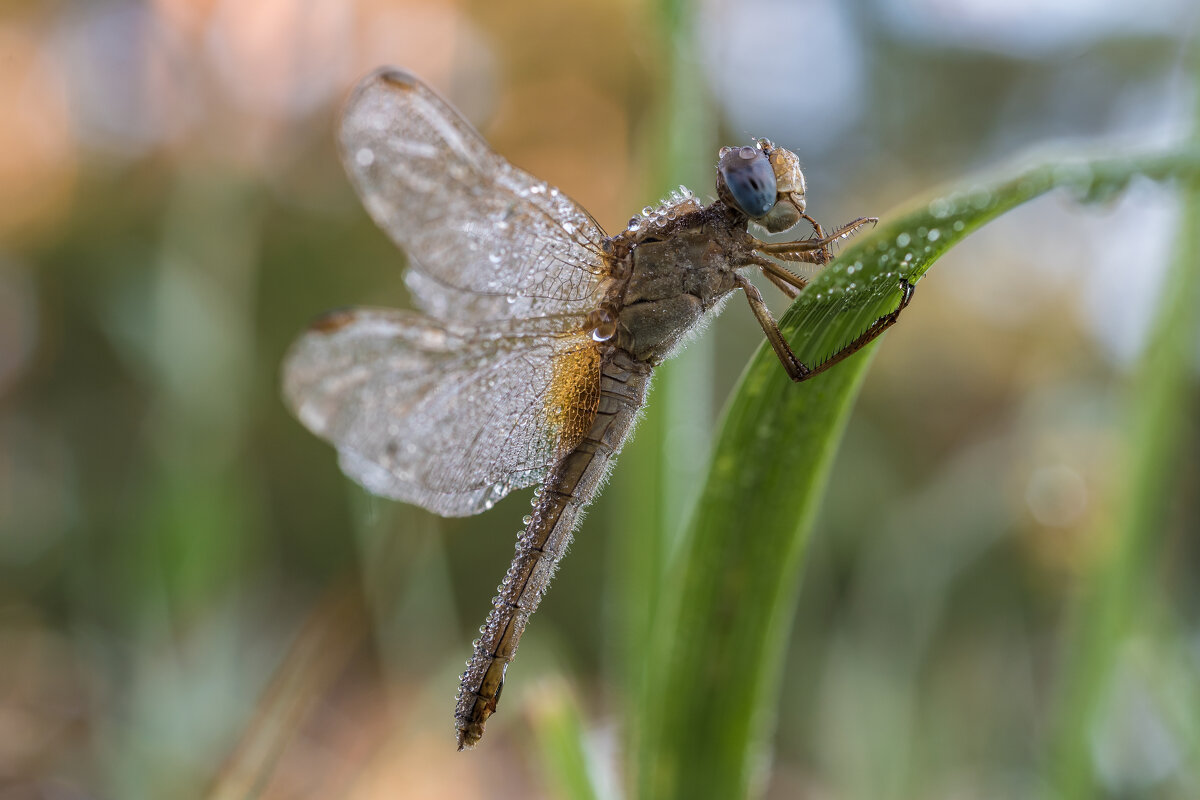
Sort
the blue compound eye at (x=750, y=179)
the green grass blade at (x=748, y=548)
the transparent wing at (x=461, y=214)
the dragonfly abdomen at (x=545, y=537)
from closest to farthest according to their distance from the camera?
the green grass blade at (x=748, y=548) → the dragonfly abdomen at (x=545, y=537) → the blue compound eye at (x=750, y=179) → the transparent wing at (x=461, y=214)

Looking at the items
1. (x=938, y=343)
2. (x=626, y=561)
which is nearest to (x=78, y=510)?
(x=626, y=561)

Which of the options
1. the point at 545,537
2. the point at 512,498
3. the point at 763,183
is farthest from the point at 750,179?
the point at 512,498

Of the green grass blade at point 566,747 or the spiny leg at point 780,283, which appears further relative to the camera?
the spiny leg at point 780,283

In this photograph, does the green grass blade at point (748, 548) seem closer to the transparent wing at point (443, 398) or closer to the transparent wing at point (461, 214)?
the transparent wing at point (443, 398)

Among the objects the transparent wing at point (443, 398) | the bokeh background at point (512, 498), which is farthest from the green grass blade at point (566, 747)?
the transparent wing at point (443, 398)

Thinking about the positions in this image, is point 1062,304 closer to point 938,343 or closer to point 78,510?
point 938,343

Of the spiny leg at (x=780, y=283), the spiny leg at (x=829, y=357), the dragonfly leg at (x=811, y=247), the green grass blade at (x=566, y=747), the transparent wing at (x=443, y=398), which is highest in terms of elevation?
the dragonfly leg at (x=811, y=247)

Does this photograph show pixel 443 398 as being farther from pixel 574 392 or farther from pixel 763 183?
pixel 763 183
